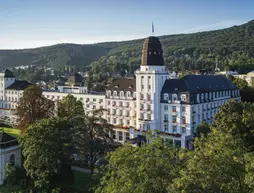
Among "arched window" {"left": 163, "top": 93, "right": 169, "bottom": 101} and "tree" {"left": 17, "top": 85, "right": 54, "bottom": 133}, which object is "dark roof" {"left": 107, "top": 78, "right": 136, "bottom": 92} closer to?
"arched window" {"left": 163, "top": 93, "right": 169, "bottom": 101}

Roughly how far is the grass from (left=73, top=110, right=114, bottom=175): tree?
151cm

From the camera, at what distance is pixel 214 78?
68312 mm

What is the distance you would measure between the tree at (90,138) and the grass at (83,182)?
4.97ft

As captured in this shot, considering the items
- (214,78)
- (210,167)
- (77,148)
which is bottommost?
(77,148)

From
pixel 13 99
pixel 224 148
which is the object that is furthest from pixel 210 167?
pixel 13 99

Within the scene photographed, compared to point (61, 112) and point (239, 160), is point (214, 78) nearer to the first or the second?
point (61, 112)

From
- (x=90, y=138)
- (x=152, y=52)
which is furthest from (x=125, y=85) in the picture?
(x=90, y=138)

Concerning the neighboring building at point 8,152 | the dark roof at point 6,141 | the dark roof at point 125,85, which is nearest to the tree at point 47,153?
the dark roof at point 6,141

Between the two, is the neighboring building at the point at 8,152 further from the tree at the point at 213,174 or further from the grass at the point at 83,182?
the tree at the point at 213,174

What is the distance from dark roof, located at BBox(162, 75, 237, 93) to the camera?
5770 cm

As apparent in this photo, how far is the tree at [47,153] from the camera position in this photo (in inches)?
1507

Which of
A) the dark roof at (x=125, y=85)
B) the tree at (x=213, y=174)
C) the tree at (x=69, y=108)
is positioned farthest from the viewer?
the dark roof at (x=125, y=85)

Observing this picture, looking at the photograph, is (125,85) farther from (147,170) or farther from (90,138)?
(147,170)

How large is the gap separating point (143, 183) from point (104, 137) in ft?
74.1
